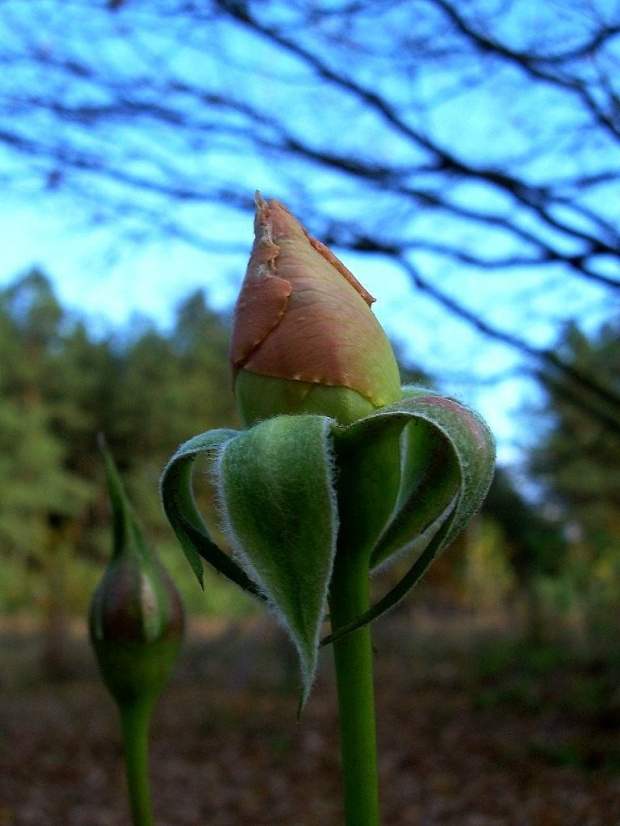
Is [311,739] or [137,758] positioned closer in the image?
[137,758]

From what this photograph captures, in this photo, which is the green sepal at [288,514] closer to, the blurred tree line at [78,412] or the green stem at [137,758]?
the green stem at [137,758]

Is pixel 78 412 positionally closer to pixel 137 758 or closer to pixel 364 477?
pixel 137 758

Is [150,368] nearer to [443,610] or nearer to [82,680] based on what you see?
[443,610]

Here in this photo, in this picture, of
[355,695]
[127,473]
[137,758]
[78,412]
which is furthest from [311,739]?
[78,412]

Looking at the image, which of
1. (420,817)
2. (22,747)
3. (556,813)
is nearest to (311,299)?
(556,813)

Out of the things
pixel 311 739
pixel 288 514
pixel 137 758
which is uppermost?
pixel 288 514

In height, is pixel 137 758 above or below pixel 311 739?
above

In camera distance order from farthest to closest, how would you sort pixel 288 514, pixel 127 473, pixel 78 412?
pixel 78 412 < pixel 127 473 < pixel 288 514

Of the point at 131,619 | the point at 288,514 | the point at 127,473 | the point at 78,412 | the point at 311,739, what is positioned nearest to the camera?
the point at 288,514

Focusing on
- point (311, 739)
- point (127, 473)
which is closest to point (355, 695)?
point (311, 739)
